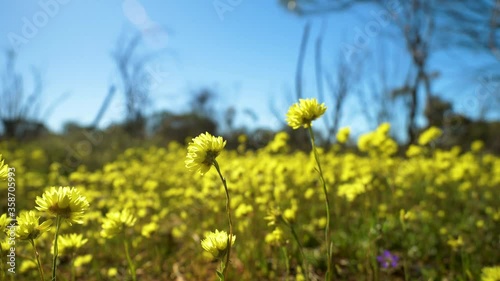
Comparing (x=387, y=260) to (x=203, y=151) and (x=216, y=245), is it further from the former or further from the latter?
(x=203, y=151)

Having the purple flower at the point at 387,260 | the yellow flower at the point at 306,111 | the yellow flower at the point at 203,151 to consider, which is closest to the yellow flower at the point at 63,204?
the yellow flower at the point at 203,151

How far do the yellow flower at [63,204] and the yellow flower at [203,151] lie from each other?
335 mm

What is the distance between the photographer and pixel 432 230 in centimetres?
303

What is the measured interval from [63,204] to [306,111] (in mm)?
810

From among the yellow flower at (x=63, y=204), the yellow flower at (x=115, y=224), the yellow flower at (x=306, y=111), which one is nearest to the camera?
the yellow flower at (x=63, y=204)

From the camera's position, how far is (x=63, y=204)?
38.1 inches

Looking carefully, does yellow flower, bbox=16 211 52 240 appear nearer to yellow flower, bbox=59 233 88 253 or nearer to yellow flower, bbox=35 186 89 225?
yellow flower, bbox=35 186 89 225

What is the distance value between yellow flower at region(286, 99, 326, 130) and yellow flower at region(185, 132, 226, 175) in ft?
1.07

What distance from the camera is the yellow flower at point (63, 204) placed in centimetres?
96

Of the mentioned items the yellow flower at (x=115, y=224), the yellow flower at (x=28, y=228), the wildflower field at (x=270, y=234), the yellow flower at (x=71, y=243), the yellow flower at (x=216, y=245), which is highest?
the yellow flower at (x=28, y=228)

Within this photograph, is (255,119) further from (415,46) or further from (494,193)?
(415,46)

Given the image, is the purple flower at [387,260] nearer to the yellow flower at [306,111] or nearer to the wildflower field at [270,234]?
the wildflower field at [270,234]

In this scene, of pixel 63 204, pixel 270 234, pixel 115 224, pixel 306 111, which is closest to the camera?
pixel 63 204

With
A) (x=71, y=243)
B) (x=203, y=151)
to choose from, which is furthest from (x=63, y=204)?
(x=71, y=243)
